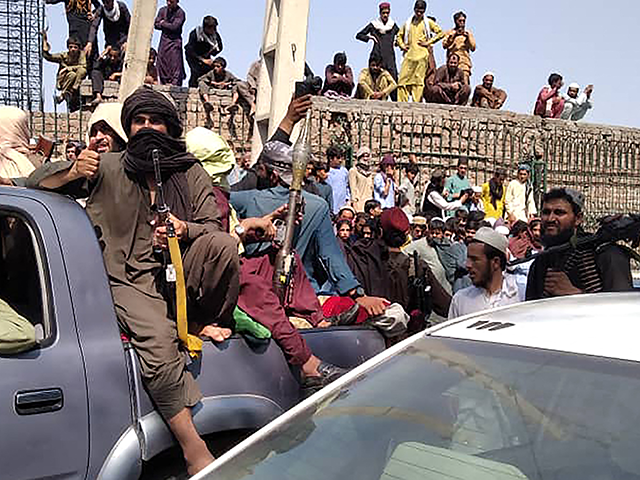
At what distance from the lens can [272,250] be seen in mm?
4375

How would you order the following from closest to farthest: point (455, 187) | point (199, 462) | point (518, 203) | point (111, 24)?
point (199, 462) → point (455, 187) → point (111, 24) → point (518, 203)

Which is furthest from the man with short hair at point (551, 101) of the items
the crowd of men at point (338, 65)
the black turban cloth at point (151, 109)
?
the black turban cloth at point (151, 109)

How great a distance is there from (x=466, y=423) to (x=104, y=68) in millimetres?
12324

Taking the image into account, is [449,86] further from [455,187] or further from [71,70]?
[71,70]

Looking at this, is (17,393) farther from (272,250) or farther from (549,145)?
(549,145)

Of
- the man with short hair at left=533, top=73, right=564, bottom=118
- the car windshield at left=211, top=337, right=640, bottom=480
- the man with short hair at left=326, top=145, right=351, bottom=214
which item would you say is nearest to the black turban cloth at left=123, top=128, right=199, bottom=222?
the car windshield at left=211, top=337, right=640, bottom=480

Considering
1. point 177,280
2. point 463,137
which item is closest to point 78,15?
point 463,137

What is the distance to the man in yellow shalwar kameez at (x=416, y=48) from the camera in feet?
52.6

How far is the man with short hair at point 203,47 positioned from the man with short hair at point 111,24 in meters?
1.13

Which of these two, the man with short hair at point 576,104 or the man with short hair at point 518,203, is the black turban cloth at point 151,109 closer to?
the man with short hair at point 518,203

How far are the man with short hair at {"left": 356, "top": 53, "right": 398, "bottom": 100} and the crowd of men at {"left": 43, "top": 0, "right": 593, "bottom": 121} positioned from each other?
0.06ft

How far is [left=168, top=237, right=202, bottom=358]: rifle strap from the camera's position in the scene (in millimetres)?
3264

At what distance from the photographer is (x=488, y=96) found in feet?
58.6

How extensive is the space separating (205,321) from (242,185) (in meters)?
2.74
